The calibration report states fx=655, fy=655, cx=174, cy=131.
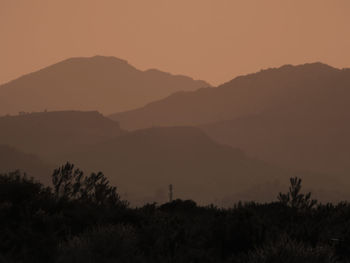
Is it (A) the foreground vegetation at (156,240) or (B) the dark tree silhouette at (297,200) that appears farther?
(B) the dark tree silhouette at (297,200)

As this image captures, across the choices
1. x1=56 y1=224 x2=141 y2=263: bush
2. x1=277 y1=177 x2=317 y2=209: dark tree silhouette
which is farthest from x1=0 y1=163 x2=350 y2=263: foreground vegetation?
x1=277 y1=177 x2=317 y2=209: dark tree silhouette

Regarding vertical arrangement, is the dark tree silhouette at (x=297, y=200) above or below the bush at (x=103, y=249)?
above

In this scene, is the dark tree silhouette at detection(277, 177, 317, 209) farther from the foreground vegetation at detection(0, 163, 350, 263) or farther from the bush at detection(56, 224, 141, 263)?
the bush at detection(56, 224, 141, 263)

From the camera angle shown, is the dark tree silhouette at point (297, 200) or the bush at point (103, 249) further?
the dark tree silhouette at point (297, 200)

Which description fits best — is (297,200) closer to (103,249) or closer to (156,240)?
(156,240)

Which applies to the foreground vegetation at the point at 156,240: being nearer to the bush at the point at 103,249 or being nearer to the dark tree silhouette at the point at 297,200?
the bush at the point at 103,249

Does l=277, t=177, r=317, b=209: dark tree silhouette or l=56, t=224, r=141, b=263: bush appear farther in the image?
l=277, t=177, r=317, b=209: dark tree silhouette

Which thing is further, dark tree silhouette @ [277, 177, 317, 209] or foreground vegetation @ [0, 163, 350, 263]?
dark tree silhouette @ [277, 177, 317, 209]

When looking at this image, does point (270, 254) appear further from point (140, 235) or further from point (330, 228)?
point (330, 228)

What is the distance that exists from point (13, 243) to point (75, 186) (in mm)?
21190

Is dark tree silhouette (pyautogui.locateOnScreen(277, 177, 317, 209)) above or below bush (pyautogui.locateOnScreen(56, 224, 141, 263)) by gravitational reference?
above

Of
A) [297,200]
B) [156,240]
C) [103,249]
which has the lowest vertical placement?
[103,249]

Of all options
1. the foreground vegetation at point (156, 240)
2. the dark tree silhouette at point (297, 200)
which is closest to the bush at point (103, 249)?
the foreground vegetation at point (156, 240)

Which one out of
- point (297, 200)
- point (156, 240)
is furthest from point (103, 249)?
point (297, 200)
